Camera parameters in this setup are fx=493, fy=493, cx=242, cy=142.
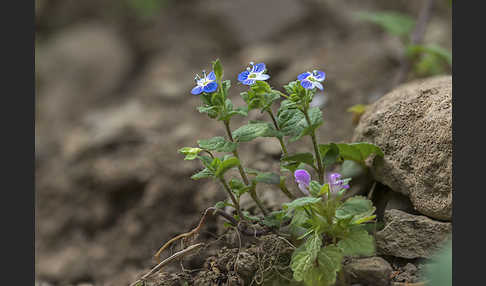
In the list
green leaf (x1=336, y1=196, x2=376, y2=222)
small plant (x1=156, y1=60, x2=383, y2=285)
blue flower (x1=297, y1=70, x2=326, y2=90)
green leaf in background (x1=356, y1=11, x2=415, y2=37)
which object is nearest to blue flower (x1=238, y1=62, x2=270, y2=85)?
small plant (x1=156, y1=60, x2=383, y2=285)

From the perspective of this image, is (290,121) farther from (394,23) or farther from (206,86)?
(394,23)

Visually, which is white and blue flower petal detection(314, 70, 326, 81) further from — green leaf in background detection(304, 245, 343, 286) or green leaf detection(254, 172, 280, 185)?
green leaf in background detection(304, 245, 343, 286)

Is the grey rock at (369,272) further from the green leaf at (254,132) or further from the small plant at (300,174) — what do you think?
the green leaf at (254,132)

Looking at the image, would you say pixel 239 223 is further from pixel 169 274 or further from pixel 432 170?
pixel 432 170

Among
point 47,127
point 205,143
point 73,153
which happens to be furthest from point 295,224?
point 47,127

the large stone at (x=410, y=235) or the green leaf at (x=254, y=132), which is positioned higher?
the green leaf at (x=254, y=132)

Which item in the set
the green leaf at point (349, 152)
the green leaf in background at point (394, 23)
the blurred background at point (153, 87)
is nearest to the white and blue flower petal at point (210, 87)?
the green leaf at point (349, 152)
